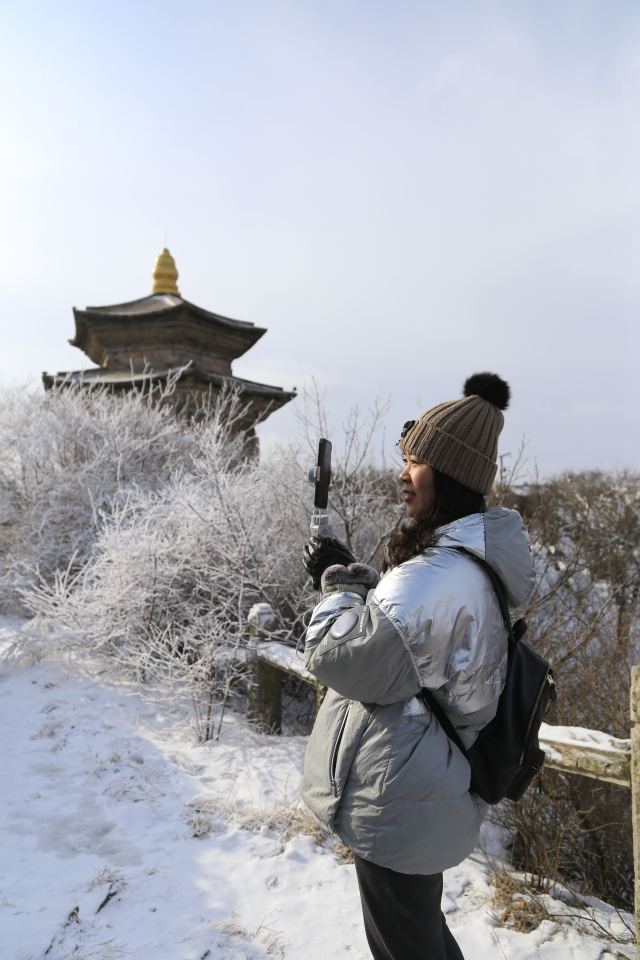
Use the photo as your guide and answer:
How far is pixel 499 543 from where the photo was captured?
5.68ft

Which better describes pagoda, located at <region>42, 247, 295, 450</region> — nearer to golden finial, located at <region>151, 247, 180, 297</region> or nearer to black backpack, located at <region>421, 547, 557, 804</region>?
golden finial, located at <region>151, 247, 180, 297</region>

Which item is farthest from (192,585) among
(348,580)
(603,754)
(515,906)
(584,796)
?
(348,580)

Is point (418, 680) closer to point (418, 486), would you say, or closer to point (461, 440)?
point (418, 486)

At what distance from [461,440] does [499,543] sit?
0.32m

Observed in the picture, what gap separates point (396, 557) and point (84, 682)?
5.27 m

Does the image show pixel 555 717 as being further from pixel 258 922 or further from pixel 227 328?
pixel 227 328

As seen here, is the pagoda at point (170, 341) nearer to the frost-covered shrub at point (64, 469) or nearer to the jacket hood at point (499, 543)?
the frost-covered shrub at point (64, 469)

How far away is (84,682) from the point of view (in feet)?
20.3

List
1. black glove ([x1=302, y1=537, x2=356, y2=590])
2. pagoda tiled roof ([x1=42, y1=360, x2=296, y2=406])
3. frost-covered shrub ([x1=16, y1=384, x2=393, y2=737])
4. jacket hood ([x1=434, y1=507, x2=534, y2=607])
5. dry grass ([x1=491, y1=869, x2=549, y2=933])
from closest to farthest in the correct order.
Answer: jacket hood ([x1=434, y1=507, x2=534, y2=607]), black glove ([x1=302, y1=537, x2=356, y2=590]), dry grass ([x1=491, y1=869, x2=549, y2=933]), frost-covered shrub ([x1=16, y1=384, x2=393, y2=737]), pagoda tiled roof ([x1=42, y1=360, x2=296, y2=406])

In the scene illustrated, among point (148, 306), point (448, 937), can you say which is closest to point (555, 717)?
point (448, 937)

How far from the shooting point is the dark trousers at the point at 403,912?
1724mm

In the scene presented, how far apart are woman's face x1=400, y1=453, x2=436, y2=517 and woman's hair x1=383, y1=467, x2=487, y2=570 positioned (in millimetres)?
14

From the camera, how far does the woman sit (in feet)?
5.26

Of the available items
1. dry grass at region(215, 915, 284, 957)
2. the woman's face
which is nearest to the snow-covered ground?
dry grass at region(215, 915, 284, 957)
